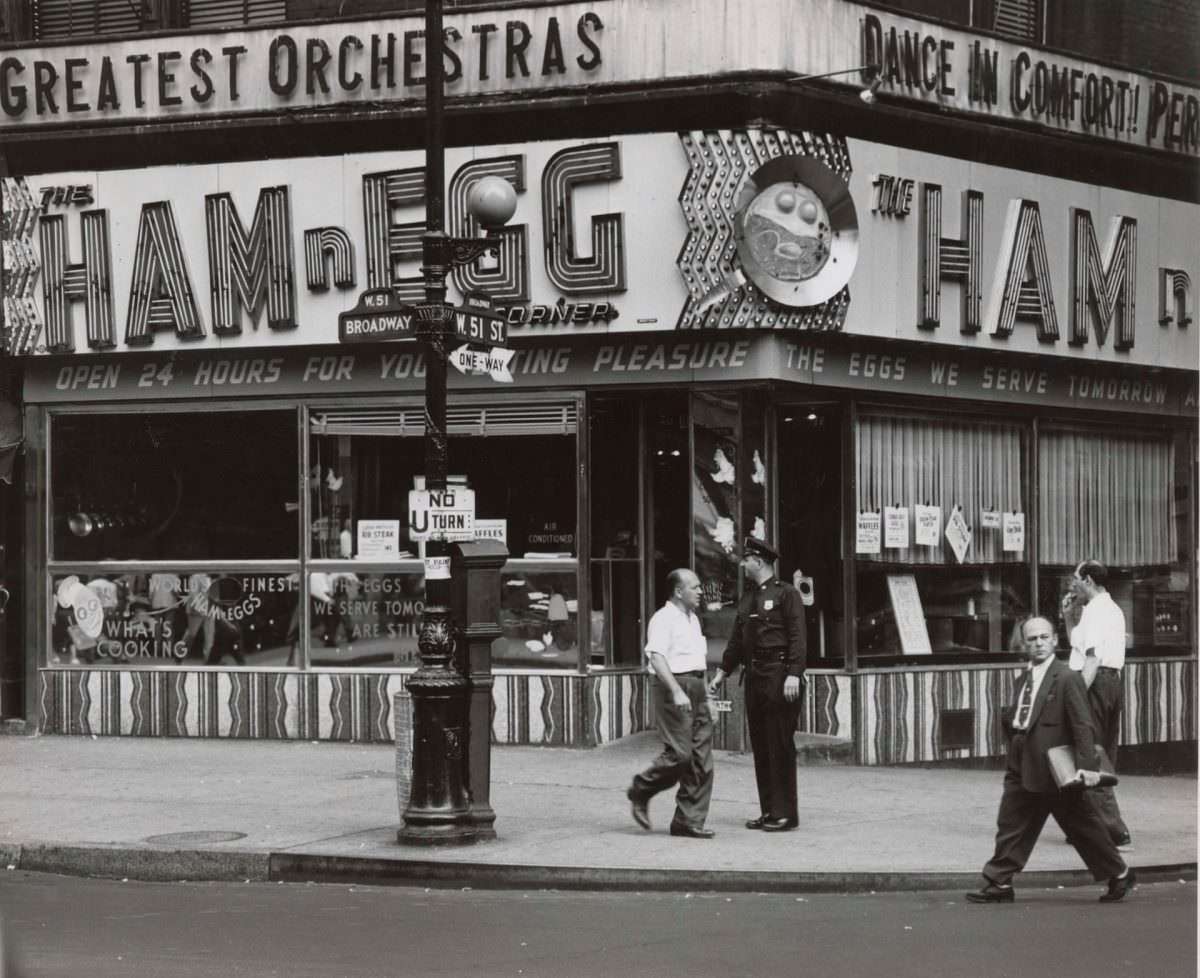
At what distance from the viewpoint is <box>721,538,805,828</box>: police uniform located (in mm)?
12867

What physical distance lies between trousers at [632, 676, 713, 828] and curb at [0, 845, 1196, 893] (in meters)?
1.33

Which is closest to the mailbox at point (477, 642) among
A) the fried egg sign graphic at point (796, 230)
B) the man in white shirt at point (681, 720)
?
the man in white shirt at point (681, 720)

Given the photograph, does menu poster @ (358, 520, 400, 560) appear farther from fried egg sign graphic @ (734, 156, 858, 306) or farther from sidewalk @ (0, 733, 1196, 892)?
fried egg sign graphic @ (734, 156, 858, 306)

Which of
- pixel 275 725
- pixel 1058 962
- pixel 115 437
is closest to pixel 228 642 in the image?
pixel 275 725

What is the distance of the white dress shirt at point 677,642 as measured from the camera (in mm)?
12609

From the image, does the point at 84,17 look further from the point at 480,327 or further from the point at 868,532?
the point at 868,532

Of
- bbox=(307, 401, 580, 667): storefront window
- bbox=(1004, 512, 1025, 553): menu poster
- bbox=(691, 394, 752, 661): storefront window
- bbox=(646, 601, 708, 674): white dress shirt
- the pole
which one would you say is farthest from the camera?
bbox=(1004, 512, 1025, 553): menu poster

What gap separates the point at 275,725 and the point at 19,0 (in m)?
7.63

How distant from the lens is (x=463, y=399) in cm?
1748

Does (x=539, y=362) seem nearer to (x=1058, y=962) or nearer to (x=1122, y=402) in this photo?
(x=1122, y=402)

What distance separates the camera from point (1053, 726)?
1045 cm

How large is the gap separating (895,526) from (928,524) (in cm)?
43

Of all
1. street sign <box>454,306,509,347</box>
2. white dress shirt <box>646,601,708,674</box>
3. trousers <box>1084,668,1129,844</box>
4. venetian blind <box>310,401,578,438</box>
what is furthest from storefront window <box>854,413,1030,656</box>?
street sign <box>454,306,509,347</box>

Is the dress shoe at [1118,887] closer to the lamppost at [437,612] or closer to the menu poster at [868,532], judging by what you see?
the lamppost at [437,612]
